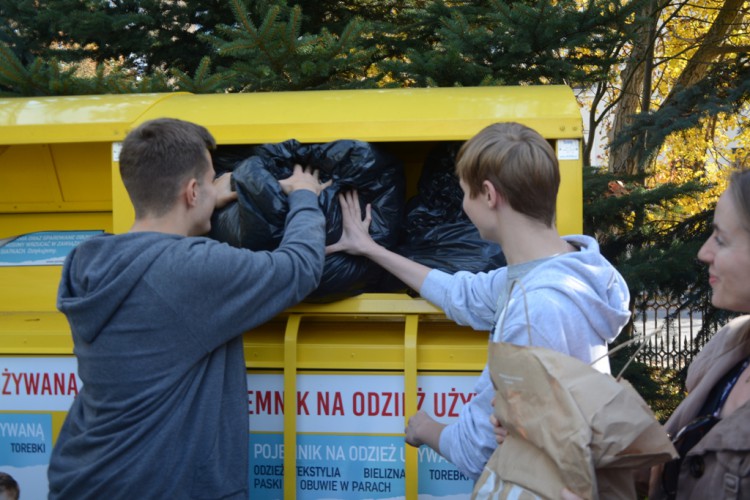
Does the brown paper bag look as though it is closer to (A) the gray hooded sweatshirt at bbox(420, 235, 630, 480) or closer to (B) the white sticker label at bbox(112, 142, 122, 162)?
(A) the gray hooded sweatshirt at bbox(420, 235, 630, 480)

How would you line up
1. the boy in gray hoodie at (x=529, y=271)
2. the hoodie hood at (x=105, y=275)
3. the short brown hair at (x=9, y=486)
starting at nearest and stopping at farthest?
1. the boy in gray hoodie at (x=529, y=271)
2. the hoodie hood at (x=105, y=275)
3. the short brown hair at (x=9, y=486)

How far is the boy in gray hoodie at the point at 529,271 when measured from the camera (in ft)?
5.24

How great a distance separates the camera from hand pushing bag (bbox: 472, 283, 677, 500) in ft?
4.16

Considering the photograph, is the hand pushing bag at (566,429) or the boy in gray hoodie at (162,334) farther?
the boy in gray hoodie at (162,334)

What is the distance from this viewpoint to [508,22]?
414cm

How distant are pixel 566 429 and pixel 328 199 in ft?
4.38

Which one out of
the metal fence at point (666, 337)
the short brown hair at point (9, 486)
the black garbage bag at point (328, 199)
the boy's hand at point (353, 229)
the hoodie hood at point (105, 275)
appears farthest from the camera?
the metal fence at point (666, 337)

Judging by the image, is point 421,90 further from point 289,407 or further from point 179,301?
point 179,301

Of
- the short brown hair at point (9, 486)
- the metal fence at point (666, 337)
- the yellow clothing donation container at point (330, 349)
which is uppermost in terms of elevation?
the yellow clothing donation container at point (330, 349)

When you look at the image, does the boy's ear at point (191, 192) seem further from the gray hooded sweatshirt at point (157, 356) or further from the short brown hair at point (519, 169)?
the short brown hair at point (519, 169)

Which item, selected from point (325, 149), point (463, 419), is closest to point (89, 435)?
point (463, 419)

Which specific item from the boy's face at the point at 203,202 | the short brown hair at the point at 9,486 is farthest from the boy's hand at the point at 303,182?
the short brown hair at the point at 9,486

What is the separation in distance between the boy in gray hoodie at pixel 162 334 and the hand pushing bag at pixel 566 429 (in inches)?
29.0

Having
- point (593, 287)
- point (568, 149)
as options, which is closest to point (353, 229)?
point (568, 149)
